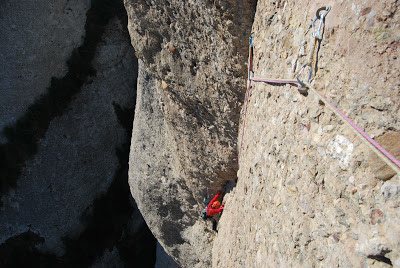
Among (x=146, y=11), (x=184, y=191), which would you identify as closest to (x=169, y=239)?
(x=184, y=191)

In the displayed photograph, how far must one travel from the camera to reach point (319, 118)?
5.53ft

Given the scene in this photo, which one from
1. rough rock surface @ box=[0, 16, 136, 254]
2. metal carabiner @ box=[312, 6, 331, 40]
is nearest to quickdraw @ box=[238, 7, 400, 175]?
metal carabiner @ box=[312, 6, 331, 40]

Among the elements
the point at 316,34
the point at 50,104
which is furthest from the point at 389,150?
the point at 50,104

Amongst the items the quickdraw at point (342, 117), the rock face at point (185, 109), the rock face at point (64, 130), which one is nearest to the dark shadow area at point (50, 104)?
the rock face at point (64, 130)

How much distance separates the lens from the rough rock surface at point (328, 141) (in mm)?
1300

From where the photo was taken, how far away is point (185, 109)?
4012 millimetres

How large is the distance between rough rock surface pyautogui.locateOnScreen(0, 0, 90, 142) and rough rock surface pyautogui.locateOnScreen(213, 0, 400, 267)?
774 centimetres

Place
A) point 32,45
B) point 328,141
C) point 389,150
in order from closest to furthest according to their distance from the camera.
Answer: point 389,150 < point 328,141 < point 32,45

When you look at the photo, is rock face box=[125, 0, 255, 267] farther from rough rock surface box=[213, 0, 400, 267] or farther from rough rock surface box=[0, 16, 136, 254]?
rough rock surface box=[0, 16, 136, 254]

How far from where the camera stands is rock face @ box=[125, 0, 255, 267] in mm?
2920

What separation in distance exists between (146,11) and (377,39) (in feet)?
9.62

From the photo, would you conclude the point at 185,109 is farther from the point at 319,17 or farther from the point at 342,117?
the point at 342,117

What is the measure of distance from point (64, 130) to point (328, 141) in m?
9.21

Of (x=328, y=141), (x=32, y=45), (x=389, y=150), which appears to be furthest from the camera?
(x=32, y=45)
